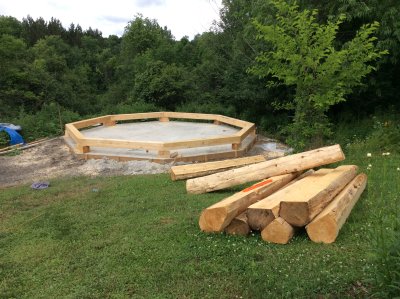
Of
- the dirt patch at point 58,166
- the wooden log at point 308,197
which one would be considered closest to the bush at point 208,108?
the dirt patch at point 58,166

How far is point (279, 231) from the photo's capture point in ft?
12.0

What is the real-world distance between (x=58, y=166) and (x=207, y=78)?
10.5m

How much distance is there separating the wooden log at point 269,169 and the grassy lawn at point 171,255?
0.50 meters

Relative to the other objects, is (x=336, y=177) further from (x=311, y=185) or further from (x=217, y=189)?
(x=217, y=189)

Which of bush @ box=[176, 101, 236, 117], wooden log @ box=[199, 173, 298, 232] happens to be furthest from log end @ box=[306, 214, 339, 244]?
bush @ box=[176, 101, 236, 117]

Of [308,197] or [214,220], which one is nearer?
[308,197]

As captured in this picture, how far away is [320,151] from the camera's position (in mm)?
5531

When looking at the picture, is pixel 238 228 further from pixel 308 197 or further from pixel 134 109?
pixel 134 109

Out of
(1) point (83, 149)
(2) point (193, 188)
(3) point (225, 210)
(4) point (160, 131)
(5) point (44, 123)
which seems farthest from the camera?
(5) point (44, 123)

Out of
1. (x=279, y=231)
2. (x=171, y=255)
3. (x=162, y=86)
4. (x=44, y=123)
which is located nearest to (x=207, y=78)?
(x=162, y=86)

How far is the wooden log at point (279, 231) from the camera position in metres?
3.66

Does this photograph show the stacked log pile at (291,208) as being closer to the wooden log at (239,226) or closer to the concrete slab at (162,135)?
the wooden log at (239,226)

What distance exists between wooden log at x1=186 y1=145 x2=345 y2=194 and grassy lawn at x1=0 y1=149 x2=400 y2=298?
1.65 ft

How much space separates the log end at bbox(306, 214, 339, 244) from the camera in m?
3.56
